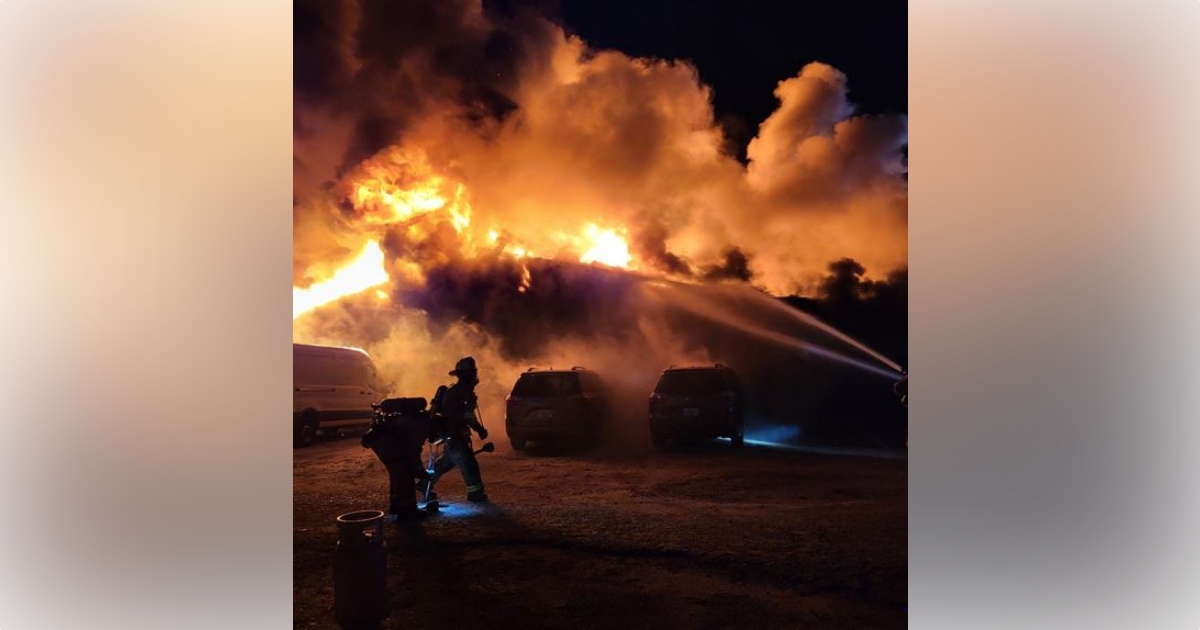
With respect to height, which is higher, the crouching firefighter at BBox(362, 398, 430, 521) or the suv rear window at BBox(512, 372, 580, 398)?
the suv rear window at BBox(512, 372, 580, 398)

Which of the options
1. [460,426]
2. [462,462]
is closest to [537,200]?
[460,426]

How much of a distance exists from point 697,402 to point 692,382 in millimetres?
157

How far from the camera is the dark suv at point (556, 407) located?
566 centimetres

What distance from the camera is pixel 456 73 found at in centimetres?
570

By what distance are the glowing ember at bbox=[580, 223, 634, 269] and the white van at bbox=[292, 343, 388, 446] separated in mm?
1810

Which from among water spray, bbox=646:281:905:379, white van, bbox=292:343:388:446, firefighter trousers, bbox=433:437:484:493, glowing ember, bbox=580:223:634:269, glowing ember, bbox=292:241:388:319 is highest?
glowing ember, bbox=580:223:634:269

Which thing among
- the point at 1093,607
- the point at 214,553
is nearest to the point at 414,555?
the point at 214,553

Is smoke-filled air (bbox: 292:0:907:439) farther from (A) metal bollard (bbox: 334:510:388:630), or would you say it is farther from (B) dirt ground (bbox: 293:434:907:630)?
(A) metal bollard (bbox: 334:510:388:630)

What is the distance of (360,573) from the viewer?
468cm

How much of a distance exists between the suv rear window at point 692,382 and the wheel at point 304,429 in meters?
2.59

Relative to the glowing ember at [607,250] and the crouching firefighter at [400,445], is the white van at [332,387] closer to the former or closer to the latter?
the crouching firefighter at [400,445]

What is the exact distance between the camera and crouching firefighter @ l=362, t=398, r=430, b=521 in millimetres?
5430

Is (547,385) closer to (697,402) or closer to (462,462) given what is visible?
(462,462)

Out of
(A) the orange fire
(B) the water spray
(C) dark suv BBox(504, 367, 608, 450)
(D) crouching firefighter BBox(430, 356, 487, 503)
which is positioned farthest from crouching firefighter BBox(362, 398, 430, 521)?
(B) the water spray
